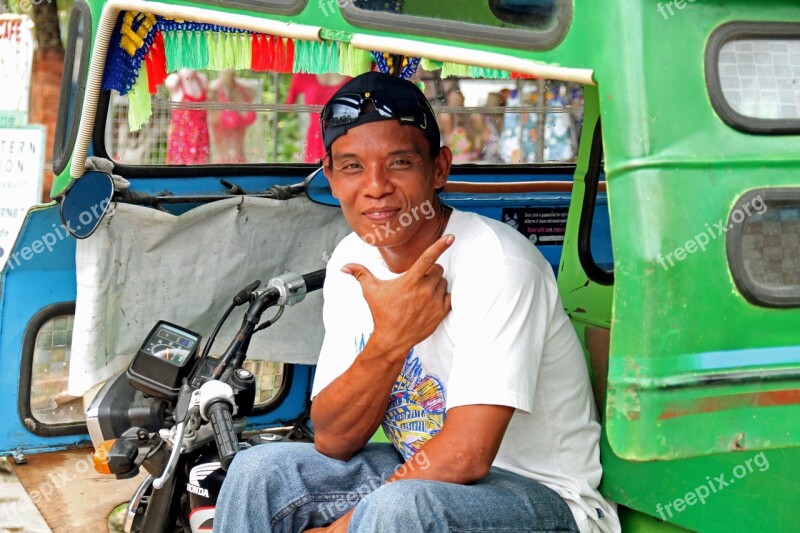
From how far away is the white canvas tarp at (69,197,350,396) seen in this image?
3.06 metres

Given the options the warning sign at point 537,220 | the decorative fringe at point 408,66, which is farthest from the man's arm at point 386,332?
the warning sign at point 537,220

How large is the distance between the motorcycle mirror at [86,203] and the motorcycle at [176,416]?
16.3 inches

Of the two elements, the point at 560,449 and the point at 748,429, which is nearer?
the point at 748,429

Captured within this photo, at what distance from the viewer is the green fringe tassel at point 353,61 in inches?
83.5

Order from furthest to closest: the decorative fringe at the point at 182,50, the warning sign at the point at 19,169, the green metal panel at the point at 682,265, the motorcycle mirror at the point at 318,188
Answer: the motorcycle mirror at the point at 318,188 → the warning sign at the point at 19,169 → the decorative fringe at the point at 182,50 → the green metal panel at the point at 682,265

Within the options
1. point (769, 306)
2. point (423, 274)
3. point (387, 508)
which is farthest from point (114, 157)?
point (769, 306)

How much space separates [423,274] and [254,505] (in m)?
0.67

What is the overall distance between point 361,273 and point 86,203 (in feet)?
3.55

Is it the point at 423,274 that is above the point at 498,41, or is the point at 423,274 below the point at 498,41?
below

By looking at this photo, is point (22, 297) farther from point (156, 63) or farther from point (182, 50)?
point (182, 50)

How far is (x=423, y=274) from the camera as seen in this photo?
2.15 metres

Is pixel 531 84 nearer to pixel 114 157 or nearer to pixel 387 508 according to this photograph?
pixel 114 157

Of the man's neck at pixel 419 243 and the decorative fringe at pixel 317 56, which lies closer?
the decorative fringe at pixel 317 56

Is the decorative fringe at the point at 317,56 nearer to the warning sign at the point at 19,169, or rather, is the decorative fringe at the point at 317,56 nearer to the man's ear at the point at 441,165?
the man's ear at the point at 441,165
